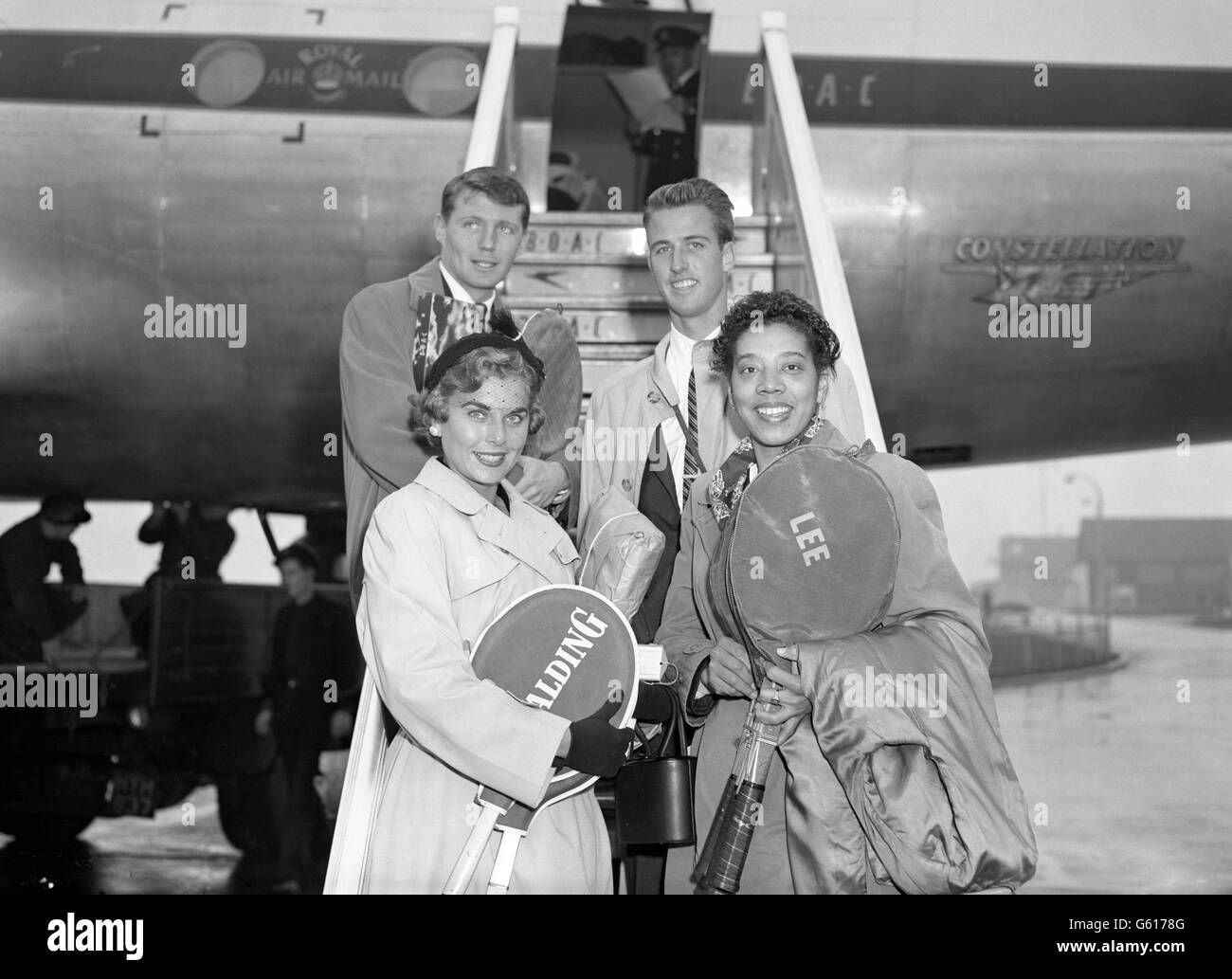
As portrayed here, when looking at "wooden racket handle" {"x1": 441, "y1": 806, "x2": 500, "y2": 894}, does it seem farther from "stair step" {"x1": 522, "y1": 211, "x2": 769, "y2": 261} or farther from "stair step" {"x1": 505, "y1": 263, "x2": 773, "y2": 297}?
"stair step" {"x1": 522, "y1": 211, "x2": 769, "y2": 261}

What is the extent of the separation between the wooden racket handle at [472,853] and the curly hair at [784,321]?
0.81 m

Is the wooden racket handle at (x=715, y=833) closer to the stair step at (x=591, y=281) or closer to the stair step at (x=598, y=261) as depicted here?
the stair step at (x=591, y=281)


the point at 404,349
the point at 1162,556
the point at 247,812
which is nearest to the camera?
the point at 404,349

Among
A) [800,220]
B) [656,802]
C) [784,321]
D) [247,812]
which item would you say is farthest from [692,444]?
[247,812]

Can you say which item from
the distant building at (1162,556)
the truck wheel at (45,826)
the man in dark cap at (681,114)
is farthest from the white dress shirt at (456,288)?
the distant building at (1162,556)

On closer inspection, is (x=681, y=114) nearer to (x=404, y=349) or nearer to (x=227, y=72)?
(x=227, y=72)

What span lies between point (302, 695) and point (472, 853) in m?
4.91

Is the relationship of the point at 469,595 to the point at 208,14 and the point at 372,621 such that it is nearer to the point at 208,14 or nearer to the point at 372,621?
the point at 372,621

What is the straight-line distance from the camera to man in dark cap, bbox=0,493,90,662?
5980 millimetres

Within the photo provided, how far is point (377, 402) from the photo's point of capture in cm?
261

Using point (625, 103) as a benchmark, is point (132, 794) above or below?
below

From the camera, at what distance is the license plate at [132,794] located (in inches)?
253

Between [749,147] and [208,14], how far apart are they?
2699 millimetres
